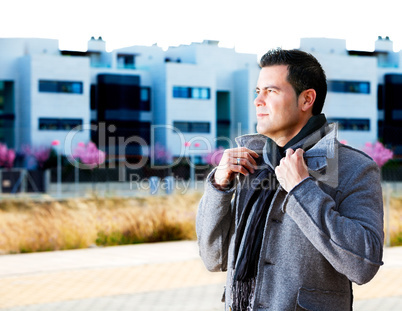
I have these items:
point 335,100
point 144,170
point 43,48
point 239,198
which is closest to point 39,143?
point 144,170

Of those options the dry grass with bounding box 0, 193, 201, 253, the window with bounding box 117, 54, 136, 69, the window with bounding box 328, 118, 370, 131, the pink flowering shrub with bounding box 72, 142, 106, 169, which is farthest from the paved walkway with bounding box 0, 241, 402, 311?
the window with bounding box 117, 54, 136, 69

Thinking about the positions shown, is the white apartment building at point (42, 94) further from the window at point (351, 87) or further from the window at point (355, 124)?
the window at point (355, 124)

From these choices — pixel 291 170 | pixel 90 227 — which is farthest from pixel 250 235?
pixel 90 227

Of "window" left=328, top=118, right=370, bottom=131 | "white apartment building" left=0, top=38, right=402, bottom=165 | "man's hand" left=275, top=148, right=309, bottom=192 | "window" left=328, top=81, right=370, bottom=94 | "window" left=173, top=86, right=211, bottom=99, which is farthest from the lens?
"window" left=328, top=81, right=370, bottom=94

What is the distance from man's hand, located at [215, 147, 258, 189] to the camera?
2.52 metres

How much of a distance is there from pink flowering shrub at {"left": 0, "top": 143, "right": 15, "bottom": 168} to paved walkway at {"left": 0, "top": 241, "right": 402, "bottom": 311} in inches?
1073

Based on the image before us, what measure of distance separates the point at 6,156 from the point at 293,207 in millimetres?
37088

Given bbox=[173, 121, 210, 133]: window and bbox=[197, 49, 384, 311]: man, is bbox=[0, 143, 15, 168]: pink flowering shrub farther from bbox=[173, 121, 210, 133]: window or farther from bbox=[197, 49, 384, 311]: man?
bbox=[197, 49, 384, 311]: man

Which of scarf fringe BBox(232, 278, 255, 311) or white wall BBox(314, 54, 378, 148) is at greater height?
white wall BBox(314, 54, 378, 148)

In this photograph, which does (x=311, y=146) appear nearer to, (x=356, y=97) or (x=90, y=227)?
(x=90, y=227)

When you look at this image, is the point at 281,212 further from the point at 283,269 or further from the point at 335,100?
the point at 335,100

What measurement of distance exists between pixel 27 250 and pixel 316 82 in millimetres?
10059

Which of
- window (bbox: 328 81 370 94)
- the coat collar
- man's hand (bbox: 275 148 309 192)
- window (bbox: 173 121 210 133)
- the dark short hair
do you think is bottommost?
window (bbox: 173 121 210 133)

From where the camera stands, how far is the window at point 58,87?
43.8m
